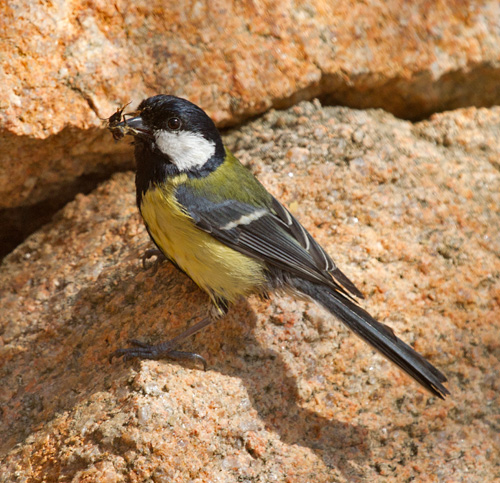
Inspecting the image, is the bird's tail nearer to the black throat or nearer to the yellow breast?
the yellow breast

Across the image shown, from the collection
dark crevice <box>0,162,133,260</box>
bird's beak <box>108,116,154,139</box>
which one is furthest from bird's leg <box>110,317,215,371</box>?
dark crevice <box>0,162,133,260</box>

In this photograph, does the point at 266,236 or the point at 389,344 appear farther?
the point at 266,236

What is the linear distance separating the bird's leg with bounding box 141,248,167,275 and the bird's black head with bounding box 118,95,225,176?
0.46 metres

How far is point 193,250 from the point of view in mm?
2871

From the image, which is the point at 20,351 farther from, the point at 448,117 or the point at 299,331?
the point at 448,117

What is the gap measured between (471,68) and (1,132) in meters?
3.03

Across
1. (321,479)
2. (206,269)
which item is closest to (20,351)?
(206,269)

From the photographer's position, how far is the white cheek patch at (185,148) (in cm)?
295

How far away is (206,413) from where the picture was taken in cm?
253

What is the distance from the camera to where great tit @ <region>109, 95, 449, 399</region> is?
2.87 m

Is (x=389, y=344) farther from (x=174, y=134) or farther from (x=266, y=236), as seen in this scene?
(x=174, y=134)

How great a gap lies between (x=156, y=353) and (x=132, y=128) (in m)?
1.11

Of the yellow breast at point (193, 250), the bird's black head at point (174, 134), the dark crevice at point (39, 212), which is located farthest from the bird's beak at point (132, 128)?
the dark crevice at point (39, 212)

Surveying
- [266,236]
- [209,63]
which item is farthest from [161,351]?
[209,63]
